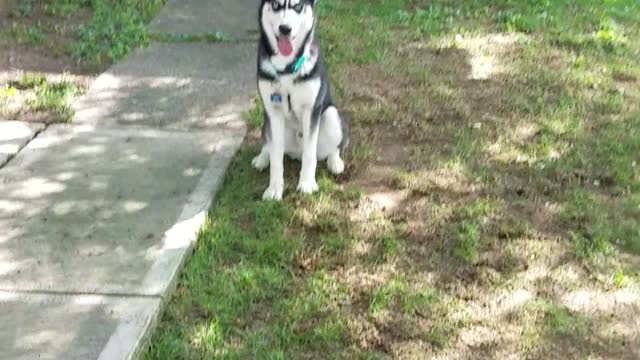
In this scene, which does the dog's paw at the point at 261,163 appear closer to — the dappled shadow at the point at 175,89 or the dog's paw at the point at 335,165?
the dog's paw at the point at 335,165

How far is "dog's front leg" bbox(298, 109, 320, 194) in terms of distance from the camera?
5.43 metres

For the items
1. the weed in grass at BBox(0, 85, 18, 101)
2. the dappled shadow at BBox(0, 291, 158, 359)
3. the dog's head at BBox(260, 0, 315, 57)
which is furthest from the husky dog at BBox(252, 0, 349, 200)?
the weed in grass at BBox(0, 85, 18, 101)

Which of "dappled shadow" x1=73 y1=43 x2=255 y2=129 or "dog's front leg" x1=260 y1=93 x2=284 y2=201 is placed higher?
"dog's front leg" x1=260 y1=93 x2=284 y2=201

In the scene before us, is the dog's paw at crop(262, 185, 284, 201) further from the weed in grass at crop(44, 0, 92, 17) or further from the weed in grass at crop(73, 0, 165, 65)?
the weed in grass at crop(44, 0, 92, 17)

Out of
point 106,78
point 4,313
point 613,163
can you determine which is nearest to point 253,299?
point 4,313

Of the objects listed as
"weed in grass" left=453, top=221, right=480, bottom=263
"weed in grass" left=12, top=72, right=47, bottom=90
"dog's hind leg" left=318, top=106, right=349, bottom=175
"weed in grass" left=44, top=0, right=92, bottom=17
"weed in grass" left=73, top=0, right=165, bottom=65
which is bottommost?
"weed in grass" left=44, top=0, right=92, bottom=17

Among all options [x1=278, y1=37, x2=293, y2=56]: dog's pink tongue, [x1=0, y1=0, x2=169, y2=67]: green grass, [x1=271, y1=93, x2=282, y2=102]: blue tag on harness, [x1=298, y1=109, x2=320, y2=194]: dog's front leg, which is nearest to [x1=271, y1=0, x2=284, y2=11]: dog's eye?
[x1=278, y1=37, x2=293, y2=56]: dog's pink tongue

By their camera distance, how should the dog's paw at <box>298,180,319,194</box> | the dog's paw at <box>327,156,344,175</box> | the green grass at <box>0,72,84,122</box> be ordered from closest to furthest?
the dog's paw at <box>298,180,319,194</box>
the dog's paw at <box>327,156,344,175</box>
the green grass at <box>0,72,84,122</box>

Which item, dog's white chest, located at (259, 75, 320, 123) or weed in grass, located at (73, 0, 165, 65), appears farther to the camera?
weed in grass, located at (73, 0, 165, 65)

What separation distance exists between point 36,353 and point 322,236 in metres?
1.75

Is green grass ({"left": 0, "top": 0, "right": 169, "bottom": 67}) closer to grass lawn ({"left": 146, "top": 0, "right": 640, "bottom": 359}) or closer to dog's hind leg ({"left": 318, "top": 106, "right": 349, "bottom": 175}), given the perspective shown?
grass lawn ({"left": 146, "top": 0, "right": 640, "bottom": 359})

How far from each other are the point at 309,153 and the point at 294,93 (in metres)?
0.41

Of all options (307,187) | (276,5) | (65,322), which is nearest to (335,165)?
(307,187)

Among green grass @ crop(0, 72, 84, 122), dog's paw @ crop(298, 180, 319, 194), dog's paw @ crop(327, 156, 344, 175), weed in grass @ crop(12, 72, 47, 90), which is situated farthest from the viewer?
weed in grass @ crop(12, 72, 47, 90)
